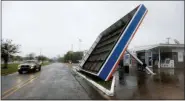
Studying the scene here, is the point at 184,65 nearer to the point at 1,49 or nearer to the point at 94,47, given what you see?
the point at 94,47

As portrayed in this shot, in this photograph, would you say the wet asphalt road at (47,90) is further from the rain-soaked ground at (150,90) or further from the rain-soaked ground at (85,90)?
the rain-soaked ground at (150,90)

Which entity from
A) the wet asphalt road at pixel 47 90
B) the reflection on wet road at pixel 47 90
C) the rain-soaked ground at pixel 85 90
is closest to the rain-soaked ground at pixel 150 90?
the rain-soaked ground at pixel 85 90

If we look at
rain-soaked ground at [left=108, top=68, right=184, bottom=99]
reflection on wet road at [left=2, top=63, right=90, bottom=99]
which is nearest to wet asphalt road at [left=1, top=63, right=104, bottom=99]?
reflection on wet road at [left=2, top=63, right=90, bottom=99]

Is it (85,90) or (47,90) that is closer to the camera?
(47,90)

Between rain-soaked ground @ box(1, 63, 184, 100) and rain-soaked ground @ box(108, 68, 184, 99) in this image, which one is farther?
rain-soaked ground @ box(1, 63, 184, 100)

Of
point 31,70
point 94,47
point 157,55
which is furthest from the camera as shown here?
point 157,55

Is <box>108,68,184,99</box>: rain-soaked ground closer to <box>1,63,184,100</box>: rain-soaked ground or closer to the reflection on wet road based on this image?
<box>1,63,184,100</box>: rain-soaked ground

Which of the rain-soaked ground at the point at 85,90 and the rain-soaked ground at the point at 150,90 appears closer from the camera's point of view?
the rain-soaked ground at the point at 150,90

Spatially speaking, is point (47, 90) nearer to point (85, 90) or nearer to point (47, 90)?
point (47, 90)

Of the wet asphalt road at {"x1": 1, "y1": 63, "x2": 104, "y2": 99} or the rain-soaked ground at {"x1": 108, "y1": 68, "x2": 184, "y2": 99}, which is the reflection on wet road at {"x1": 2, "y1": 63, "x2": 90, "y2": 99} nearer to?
the wet asphalt road at {"x1": 1, "y1": 63, "x2": 104, "y2": 99}

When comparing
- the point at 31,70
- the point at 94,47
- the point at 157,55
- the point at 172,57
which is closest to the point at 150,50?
the point at 157,55

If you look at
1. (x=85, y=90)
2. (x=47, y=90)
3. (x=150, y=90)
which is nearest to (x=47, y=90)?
(x=47, y=90)

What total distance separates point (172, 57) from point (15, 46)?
2758 cm

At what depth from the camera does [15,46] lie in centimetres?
3794
